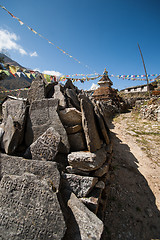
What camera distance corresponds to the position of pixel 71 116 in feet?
10.2

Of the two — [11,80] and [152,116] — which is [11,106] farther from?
[11,80]

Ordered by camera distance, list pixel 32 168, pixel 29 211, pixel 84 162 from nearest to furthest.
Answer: pixel 29 211, pixel 32 168, pixel 84 162

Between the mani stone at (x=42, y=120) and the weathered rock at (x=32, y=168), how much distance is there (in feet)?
2.22

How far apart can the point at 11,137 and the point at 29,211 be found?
1.52 metres

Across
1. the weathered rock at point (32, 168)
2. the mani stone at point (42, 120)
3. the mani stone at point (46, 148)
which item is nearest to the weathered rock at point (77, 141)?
the mani stone at point (42, 120)

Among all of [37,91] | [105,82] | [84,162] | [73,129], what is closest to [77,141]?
[73,129]

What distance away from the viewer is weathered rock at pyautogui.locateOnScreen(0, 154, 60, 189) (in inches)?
80.2

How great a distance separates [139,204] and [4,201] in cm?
326

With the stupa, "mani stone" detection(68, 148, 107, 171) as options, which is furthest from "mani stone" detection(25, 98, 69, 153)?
the stupa

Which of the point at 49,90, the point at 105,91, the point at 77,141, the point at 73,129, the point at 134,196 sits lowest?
the point at 134,196

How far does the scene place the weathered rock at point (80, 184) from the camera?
227 centimetres

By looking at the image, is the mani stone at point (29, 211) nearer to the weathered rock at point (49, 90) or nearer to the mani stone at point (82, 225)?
the mani stone at point (82, 225)

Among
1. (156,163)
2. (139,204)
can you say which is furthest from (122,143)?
(139,204)

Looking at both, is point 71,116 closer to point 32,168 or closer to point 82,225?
point 32,168
